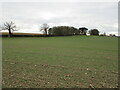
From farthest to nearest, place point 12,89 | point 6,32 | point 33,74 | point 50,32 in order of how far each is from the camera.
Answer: point 50,32 < point 6,32 < point 33,74 < point 12,89

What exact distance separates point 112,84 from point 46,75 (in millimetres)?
2517

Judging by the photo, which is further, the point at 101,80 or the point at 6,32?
the point at 6,32

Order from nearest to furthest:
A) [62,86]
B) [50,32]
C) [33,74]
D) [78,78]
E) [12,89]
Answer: [12,89] → [62,86] → [78,78] → [33,74] → [50,32]

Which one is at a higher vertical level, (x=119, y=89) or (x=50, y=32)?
(x=50, y=32)

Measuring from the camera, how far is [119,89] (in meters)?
3.54

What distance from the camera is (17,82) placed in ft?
12.5

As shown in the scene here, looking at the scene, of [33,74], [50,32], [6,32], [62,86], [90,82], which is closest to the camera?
[62,86]

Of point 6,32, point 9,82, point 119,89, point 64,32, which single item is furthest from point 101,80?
point 6,32

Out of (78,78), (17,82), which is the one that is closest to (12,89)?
(17,82)

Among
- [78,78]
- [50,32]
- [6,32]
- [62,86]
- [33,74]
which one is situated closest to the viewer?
[62,86]

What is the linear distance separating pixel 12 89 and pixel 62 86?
157 cm

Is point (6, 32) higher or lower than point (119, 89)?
higher

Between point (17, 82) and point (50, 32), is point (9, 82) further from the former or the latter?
Answer: point (50, 32)

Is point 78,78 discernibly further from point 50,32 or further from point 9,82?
point 50,32
